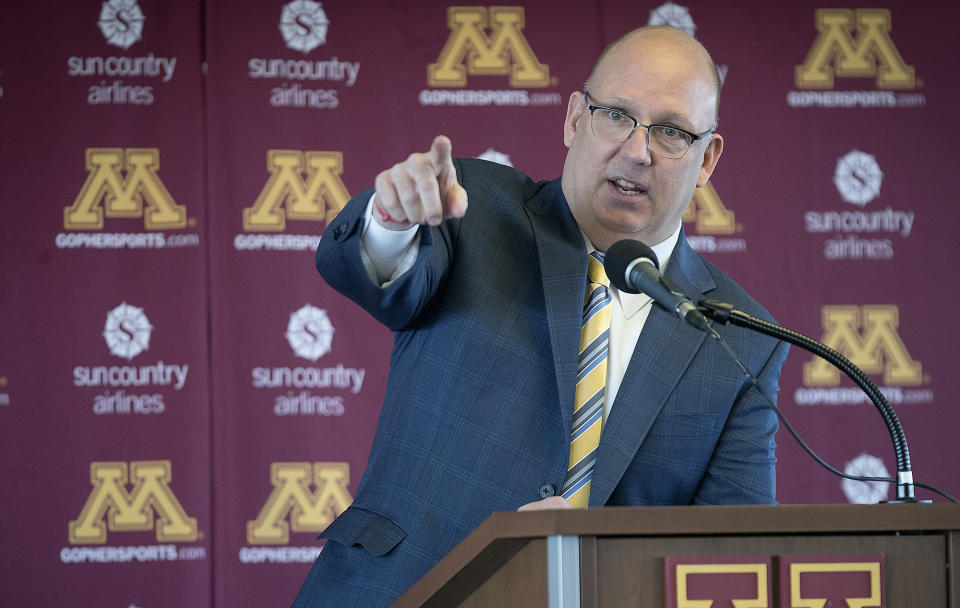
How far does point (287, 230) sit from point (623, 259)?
2.50m

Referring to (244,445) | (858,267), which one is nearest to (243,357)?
(244,445)

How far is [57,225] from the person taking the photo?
3.59 metres

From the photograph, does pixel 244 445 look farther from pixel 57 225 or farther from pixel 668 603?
pixel 668 603

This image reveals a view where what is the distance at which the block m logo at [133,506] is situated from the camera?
3479mm

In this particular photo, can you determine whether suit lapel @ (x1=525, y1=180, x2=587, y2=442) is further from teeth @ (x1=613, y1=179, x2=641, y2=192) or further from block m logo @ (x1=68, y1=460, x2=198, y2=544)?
block m logo @ (x1=68, y1=460, x2=198, y2=544)

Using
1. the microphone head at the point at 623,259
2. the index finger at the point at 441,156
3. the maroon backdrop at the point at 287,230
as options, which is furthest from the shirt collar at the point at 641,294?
the maroon backdrop at the point at 287,230

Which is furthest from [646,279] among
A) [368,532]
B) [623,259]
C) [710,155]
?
[710,155]

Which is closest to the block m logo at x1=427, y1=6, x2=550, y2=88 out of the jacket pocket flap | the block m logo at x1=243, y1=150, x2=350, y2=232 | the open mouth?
the block m logo at x1=243, y1=150, x2=350, y2=232

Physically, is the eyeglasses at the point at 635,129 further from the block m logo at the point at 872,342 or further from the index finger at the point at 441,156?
the block m logo at the point at 872,342

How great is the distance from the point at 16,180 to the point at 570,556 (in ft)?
10.5

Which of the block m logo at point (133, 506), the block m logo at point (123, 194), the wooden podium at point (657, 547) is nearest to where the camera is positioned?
the wooden podium at point (657, 547)

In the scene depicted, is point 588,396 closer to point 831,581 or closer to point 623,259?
point 623,259

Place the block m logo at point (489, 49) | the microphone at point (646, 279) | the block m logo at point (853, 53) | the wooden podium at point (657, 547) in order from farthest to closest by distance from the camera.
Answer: the block m logo at point (853, 53) → the block m logo at point (489, 49) → the microphone at point (646, 279) → the wooden podium at point (657, 547)

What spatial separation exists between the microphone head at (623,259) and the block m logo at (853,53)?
285 centimetres
